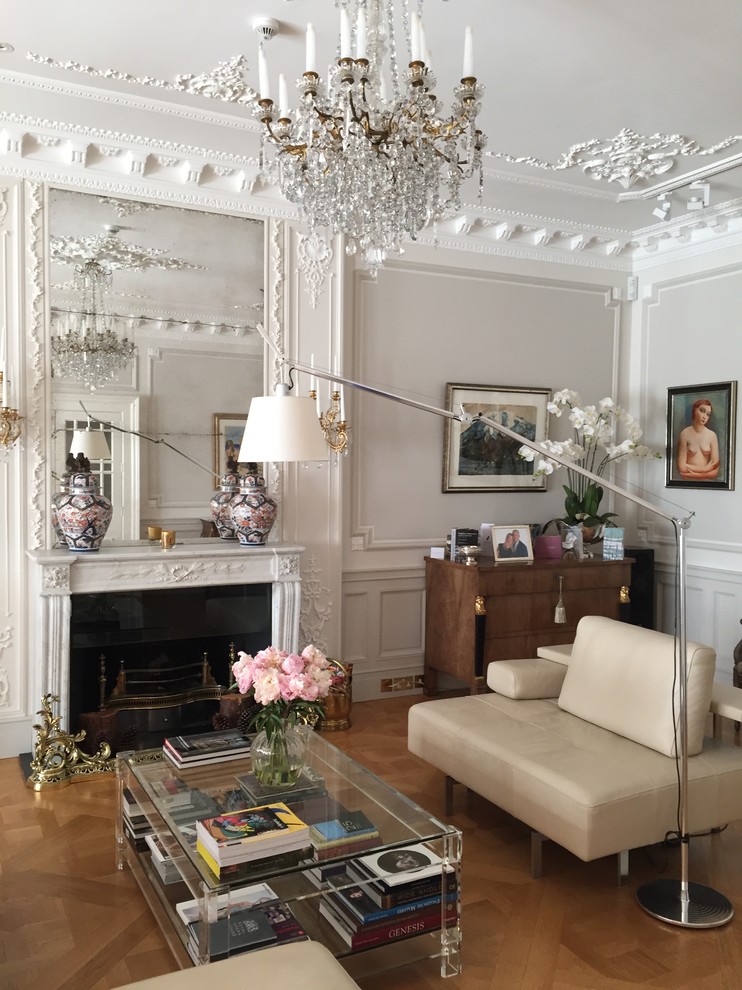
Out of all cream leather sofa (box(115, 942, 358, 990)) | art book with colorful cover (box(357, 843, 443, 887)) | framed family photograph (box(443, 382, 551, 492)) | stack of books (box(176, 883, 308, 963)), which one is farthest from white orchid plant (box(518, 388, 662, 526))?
cream leather sofa (box(115, 942, 358, 990))

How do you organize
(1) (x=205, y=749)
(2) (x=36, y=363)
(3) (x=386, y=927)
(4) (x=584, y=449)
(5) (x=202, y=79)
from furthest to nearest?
1. (4) (x=584, y=449)
2. (2) (x=36, y=363)
3. (5) (x=202, y=79)
4. (1) (x=205, y=749)
5. (3) (x=386, y=927)

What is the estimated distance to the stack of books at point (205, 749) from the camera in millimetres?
2994

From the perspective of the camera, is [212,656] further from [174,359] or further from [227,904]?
[227,904]

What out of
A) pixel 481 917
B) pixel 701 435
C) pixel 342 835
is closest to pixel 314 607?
pixel 481 917

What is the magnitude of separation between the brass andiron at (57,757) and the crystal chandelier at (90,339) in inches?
63.4

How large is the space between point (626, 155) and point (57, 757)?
13.6 feet

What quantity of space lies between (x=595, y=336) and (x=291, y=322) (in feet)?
7.74

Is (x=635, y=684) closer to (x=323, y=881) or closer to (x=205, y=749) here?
(x=323, y=881)

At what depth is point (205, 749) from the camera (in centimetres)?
308

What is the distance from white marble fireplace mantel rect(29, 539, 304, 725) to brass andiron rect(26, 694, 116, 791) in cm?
7

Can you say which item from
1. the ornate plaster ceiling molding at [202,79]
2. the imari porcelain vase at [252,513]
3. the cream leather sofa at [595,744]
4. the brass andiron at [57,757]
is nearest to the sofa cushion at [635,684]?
the cream leather sofa at [595,744]

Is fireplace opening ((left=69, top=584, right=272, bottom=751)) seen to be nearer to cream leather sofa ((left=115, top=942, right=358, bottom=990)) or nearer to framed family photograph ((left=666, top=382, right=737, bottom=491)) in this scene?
cream leather sofa ((left=115, top=942, right=358, bottom=990))

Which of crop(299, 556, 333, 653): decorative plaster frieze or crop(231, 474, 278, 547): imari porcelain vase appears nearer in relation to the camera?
crop(231, 474, 278, 547): imari porcelain vase

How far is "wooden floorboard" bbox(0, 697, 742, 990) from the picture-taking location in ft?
8.00
